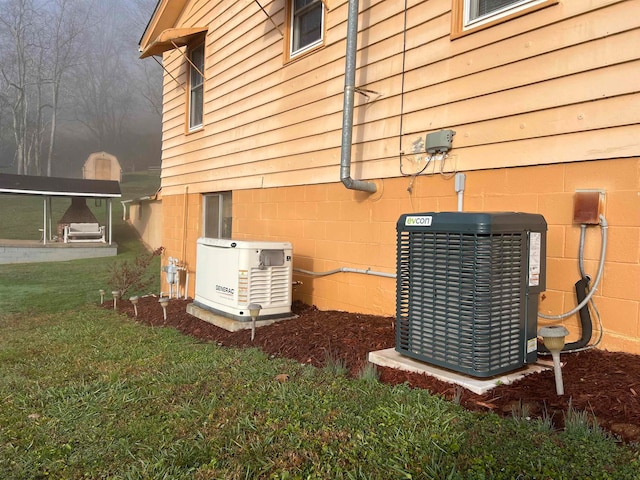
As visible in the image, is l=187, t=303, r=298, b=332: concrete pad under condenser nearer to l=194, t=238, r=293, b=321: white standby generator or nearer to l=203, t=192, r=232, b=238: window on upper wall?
l=194, t=238, r=293, b=321: white standby generator

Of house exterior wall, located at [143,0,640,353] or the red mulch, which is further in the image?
house exterior wall, located at [143,0,640,353]

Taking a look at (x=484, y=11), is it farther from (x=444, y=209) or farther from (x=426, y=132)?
(x=444, y=209)

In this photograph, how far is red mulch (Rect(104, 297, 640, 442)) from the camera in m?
2.69

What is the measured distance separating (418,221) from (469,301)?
0.67 m

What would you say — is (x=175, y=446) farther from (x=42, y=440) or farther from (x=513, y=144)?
(x=513, y=144)

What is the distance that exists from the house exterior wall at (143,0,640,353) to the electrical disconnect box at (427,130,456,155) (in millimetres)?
64

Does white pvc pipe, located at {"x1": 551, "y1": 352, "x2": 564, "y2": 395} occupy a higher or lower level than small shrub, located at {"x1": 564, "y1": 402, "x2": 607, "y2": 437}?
higher

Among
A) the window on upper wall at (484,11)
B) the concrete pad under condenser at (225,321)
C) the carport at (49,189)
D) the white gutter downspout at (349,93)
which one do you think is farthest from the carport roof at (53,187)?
the window on upper wall at (484,11)

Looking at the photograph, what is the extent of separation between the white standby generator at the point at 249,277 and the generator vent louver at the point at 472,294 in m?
2.45

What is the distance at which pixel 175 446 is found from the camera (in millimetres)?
2682

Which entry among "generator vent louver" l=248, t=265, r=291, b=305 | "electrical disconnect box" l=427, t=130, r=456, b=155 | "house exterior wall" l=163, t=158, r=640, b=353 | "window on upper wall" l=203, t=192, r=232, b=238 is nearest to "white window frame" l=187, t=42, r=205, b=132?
"window on upper wall" l=203, t=192, r=232, b=238

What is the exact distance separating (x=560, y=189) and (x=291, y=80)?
4.20 metres

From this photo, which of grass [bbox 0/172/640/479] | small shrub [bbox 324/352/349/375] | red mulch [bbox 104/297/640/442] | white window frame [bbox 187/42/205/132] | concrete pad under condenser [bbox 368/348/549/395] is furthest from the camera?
white window frame [bbox 187/42/205/132]

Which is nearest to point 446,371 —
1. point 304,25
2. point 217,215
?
point 304,25
